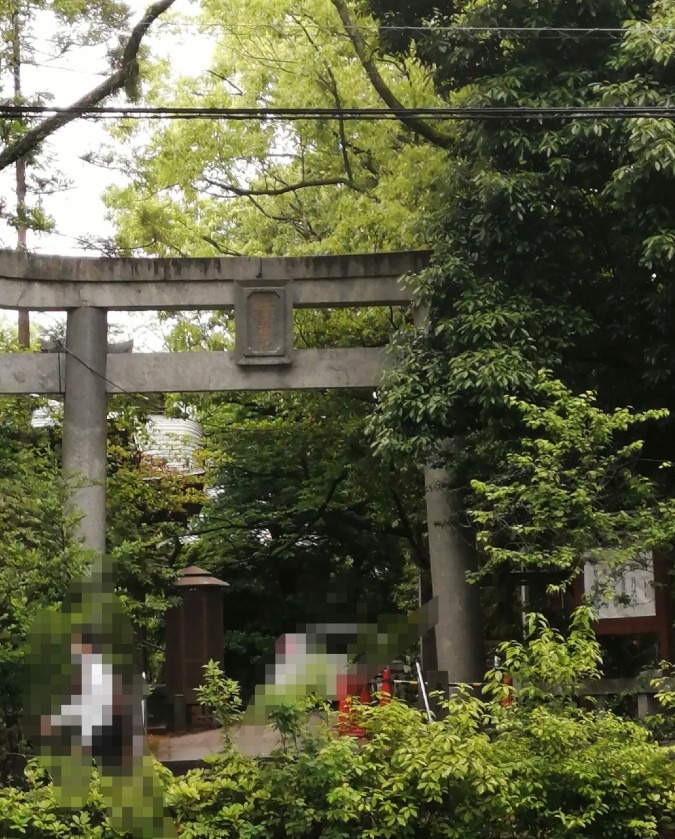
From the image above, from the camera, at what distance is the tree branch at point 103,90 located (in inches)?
512

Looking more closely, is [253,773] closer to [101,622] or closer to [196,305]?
[101,622]

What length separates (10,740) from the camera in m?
7.61

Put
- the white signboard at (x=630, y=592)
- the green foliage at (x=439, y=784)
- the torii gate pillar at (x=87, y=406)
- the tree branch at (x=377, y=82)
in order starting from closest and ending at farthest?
the green foliage at (x=439, y=784) < the white signboard at (x=630, y=592) < the torii gate pillar at (x=87, y=406) < the tree branch at (x=377, y=82)

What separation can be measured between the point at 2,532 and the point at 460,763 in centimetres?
422

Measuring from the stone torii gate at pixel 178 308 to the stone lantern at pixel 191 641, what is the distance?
A: 139 cm

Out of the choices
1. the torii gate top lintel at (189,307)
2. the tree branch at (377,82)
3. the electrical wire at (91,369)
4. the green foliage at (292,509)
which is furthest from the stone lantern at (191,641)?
the tree branch at (377,82)

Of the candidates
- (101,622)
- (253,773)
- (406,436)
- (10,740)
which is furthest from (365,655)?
(406,436)

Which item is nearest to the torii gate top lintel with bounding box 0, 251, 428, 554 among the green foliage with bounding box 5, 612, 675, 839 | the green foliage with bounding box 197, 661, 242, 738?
the green foliage with bounding box 197, 661, 242, 738

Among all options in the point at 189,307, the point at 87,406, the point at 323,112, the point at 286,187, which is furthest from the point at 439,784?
the point at 286,187

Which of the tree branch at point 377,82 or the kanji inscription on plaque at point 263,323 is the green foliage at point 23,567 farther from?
the tree branch at point 377,82

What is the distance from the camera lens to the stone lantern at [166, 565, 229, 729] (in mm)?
12039

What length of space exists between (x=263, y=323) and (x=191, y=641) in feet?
12.9

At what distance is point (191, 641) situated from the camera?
40.8 feet

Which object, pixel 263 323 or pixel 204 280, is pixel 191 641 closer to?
pixel 263 323
